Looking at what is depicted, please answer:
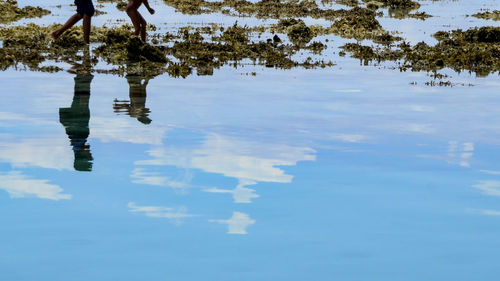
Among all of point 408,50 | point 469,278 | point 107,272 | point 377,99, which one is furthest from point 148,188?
point 408,50

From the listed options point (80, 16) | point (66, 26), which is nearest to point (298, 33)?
point (80, 16)

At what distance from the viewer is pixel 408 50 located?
18.6m

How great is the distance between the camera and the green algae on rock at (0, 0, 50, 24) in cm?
2602

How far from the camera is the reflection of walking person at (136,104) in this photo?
1098 centimetres

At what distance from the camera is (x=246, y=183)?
7738mm

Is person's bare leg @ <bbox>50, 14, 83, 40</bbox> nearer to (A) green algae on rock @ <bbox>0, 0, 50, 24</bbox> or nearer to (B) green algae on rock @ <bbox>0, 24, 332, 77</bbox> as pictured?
(B) green algae on rock @ <bbox>0, 24, 332, 77</bbox>

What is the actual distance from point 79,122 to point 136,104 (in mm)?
1448

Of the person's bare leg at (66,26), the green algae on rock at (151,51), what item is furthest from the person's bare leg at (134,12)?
the person's bare leg at (66,26)

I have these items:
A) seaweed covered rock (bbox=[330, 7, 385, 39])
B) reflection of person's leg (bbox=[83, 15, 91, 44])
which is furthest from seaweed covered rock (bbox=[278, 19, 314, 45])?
reflection of person's leg (bbox=[83, 15, 91, 44])

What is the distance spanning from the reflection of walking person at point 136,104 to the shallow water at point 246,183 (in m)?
0.04

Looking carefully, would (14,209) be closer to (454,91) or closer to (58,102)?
(58,102)

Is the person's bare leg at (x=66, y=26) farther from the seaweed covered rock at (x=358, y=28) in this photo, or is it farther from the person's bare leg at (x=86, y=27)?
the seaweed covered rock at (x=358, y=28)

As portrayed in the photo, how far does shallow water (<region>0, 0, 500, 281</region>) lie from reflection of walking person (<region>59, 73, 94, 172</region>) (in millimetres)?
34

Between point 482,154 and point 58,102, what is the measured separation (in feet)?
18.5
